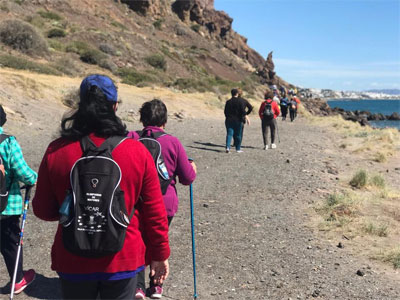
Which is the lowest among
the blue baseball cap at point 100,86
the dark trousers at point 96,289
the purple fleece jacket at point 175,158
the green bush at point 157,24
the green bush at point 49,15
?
the dark trousers at point 96,289

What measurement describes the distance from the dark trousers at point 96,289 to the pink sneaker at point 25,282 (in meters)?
2.29

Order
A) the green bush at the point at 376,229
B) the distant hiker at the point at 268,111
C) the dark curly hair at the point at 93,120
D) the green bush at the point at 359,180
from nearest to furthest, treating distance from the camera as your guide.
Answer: the dark curly hair at the point at 93,120
the green bush at the point at 376,229
the green bush at the point at 359,180
the distant hiker at the point at 268,111

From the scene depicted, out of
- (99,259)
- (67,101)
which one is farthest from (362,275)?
(67,101)

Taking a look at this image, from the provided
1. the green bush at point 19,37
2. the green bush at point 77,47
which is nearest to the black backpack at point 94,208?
the green bush at point 19,37

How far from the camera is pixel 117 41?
41469 millimetres

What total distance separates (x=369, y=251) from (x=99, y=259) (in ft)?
14.5

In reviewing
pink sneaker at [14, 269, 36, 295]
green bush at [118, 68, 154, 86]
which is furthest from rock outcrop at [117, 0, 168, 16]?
pink sneaker at [14, 269, 36, 295]

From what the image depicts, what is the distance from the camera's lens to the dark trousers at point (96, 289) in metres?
2.16

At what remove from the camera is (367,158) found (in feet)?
47.1

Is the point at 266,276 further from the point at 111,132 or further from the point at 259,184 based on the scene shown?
the point at 259,184

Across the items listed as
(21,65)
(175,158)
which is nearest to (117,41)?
(21,65)

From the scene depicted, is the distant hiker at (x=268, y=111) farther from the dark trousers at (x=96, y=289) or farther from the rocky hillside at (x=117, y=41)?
the rocky hillside at (x=117, y=41)

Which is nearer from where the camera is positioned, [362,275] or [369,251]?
[362,275]

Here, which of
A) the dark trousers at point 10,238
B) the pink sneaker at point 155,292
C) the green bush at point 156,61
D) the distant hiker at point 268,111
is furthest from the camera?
the green bush at point 156,61
